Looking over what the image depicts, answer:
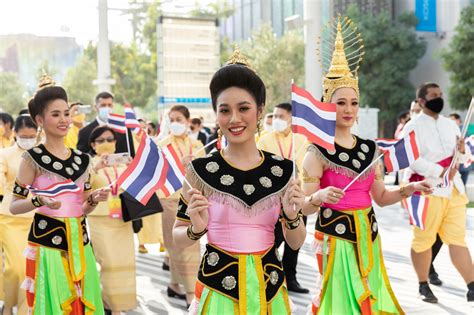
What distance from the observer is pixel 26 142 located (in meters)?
7.00

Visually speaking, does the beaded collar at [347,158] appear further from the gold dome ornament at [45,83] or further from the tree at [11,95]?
the tree at [11,95]

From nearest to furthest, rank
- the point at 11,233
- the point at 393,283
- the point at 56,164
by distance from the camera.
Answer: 1. the point at 56,164
2. the point at 11,233
3. the point at 393,283

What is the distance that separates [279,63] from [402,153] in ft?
127

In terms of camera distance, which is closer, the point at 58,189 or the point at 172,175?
the point at 172,175

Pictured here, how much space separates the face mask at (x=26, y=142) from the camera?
696 cm

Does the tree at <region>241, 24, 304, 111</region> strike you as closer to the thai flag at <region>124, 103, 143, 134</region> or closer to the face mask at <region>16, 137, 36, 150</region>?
the thai flag at <region>124, 103, 143, 134</region>

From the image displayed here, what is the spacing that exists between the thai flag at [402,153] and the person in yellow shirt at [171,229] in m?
2.22

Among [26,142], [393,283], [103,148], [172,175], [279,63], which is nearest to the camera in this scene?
[172,175]

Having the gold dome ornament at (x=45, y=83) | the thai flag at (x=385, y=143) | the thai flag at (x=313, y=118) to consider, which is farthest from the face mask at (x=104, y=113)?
the thai flag at (x=313, y=118)

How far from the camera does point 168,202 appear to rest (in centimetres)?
810

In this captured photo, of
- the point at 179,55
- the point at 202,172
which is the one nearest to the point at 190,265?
the point at 202,172

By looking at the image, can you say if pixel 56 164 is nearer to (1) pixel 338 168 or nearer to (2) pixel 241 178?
(1) pixel 338 168

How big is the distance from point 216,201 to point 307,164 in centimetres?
168

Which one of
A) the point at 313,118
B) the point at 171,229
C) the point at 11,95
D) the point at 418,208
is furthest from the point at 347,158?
the point at 11,95
